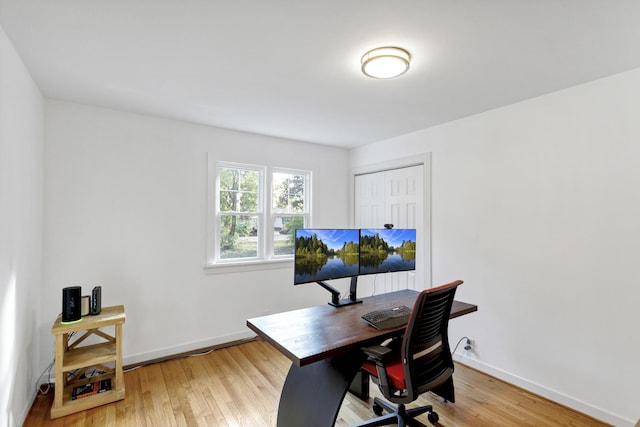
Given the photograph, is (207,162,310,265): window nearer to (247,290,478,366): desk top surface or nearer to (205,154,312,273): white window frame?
(205,154,312,273): white window frame

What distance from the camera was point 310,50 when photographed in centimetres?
184

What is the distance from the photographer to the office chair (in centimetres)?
162

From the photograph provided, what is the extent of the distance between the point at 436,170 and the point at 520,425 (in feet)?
7.26

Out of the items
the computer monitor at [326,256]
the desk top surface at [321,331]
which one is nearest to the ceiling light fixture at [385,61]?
the computer monitor at [326,256]

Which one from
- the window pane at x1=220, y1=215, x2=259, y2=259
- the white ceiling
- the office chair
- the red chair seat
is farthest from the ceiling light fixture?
the window pane at x1=220, y1=215, x2=259, y2=259

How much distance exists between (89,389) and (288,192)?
265 centimetres

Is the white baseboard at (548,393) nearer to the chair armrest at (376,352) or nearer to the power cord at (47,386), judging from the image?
the chair armrest at (376,352)

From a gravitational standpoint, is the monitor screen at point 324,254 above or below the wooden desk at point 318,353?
above

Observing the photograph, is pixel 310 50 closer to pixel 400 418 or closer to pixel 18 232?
pixel 18 232

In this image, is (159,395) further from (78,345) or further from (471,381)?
(471,381)

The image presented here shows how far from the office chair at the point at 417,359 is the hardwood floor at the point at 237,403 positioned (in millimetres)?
501

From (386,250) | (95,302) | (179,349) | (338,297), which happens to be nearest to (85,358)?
(95,302)

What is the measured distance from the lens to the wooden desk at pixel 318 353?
1.54 meters

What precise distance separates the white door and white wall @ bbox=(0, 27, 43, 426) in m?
3.29
